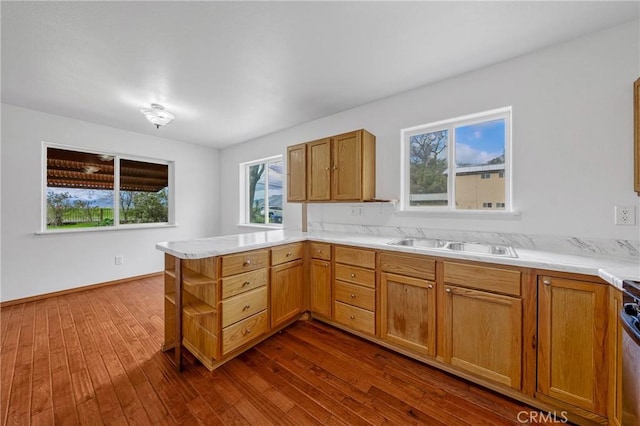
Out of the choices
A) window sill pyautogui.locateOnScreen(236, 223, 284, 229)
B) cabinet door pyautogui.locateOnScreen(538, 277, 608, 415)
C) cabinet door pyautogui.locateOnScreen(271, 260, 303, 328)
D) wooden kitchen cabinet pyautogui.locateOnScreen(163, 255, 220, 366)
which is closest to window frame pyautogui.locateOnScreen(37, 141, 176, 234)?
window sill pyautogui.locateOnScreen(236, 223, 284, 229)

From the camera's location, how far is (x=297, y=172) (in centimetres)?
301

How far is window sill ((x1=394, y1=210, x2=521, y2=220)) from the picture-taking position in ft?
6.52

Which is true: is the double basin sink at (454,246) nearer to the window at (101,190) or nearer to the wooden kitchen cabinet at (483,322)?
the wooden kitchen cabinet at (483,322)

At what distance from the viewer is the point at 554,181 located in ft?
5.93

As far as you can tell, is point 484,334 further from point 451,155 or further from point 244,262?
point 244,262

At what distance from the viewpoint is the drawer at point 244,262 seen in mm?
1812

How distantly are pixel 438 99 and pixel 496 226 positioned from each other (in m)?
1.30

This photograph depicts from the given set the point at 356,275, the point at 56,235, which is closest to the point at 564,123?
the point at 356,275

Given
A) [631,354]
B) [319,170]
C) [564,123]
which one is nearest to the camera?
[631,354]

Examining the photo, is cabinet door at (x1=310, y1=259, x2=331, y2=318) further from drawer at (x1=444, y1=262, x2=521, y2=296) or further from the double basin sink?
drawer at (x1=444, y1=262, x2=521, y2=296)

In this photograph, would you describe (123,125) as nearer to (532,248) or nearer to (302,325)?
(302,325)

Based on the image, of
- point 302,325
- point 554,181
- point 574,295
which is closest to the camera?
point 574,295

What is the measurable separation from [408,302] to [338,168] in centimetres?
149

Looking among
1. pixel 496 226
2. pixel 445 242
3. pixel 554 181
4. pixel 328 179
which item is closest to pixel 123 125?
pixel 328 179
